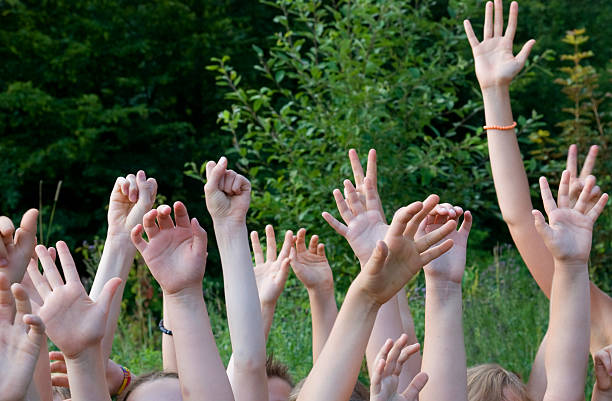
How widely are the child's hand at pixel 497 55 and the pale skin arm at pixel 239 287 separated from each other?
119 centimetres

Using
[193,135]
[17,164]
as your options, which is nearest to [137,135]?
[193,135]

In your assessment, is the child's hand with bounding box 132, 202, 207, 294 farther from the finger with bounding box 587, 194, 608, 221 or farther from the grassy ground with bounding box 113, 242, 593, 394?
the grassy ground with bounding box 113, 242, 593, 394

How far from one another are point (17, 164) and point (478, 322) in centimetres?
826

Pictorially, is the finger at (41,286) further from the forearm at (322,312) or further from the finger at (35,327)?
the forearm at (322,312)

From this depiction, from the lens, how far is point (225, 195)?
197 centimetres

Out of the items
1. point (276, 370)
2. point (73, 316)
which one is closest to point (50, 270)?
point (73, 316)

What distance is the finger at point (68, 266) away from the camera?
67.7 inches

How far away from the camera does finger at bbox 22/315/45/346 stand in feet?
4.48

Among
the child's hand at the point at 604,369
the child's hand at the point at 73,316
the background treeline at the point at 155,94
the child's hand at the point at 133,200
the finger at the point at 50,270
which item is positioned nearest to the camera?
the child's hand at the point at 73,316

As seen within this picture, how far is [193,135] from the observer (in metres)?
12.7

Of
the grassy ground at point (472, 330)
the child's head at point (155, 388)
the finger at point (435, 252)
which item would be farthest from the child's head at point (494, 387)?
the grassy ground at point (472, 330)

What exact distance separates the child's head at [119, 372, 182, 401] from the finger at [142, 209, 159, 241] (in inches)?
21.6

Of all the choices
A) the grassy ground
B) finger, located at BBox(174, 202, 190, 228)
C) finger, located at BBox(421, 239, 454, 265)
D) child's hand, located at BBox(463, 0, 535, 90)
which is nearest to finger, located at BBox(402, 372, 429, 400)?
finger, located at BBox(421, 239, 454, 265)

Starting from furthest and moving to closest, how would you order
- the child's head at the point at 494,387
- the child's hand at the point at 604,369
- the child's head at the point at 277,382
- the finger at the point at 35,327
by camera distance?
1. the child's head at the point at 277,382
2. the child's head at the point at 494,387
3. the child's hand at the point at 604,369
4. the finger at the point at 35,327
